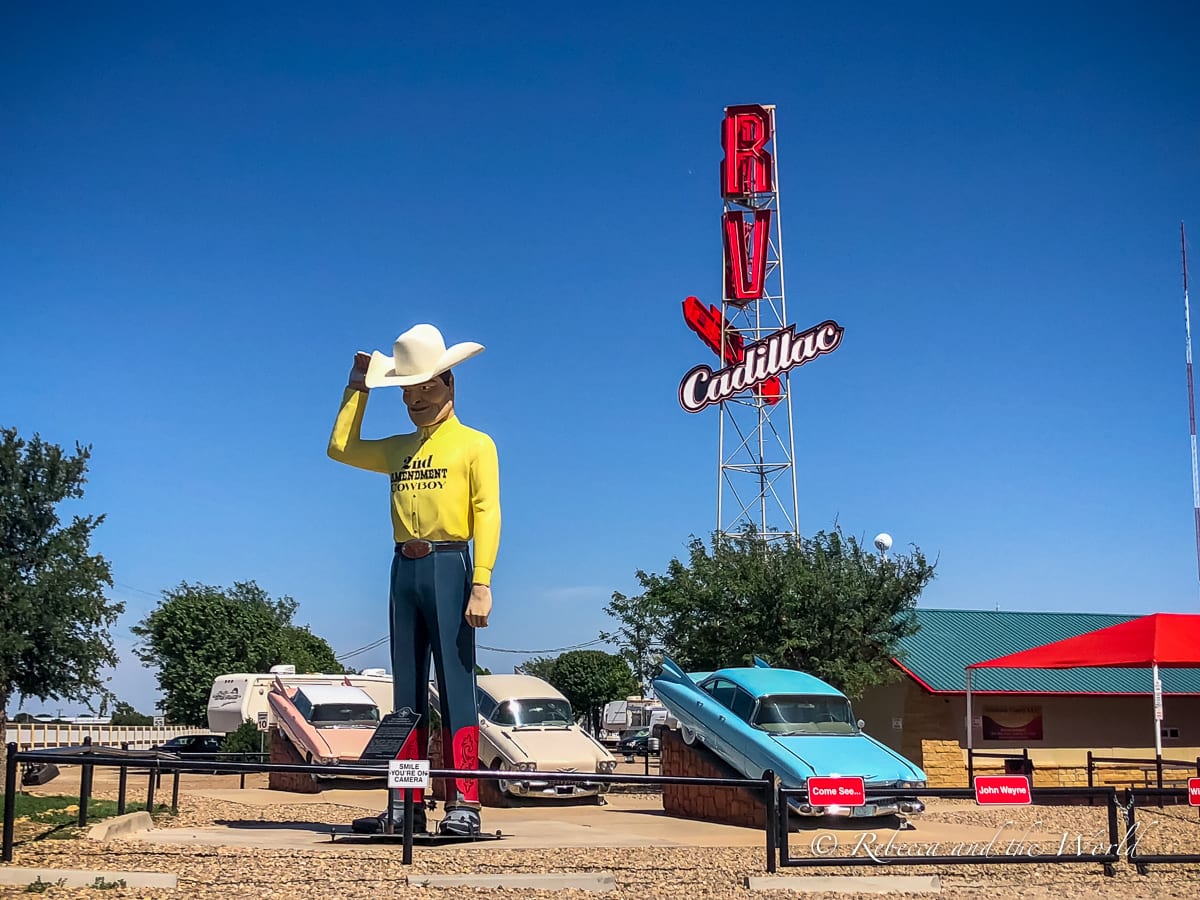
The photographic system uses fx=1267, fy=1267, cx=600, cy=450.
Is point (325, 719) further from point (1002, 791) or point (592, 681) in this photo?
point (592, 681)

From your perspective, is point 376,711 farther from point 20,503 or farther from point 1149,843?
point 1149,843

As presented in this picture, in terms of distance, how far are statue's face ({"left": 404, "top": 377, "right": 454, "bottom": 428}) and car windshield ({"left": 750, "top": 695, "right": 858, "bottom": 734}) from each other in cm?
559

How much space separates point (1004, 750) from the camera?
25062mm

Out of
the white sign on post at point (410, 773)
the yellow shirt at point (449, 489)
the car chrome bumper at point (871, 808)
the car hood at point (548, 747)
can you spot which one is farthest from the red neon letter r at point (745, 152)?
the white sign on post at point (410, 773)

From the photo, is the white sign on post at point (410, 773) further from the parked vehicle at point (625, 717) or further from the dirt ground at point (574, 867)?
the parked vehicle at point (625, 717)

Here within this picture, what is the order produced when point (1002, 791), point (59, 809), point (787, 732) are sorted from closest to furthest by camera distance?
point (1002, 791) < point (59, 809) < point (787, 732)

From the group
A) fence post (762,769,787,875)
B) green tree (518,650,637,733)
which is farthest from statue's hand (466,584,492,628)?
green tree (518,650,637,733)

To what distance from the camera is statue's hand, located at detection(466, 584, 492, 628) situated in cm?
1173

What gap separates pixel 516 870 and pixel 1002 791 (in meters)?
3.71

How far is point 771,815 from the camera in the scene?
950 centimetres

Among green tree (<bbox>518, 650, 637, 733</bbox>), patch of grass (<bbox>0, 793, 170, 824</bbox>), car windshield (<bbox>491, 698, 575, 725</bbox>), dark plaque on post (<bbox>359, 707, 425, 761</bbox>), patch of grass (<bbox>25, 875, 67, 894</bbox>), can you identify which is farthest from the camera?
green tree (<bbox>518, 650, 637, 733</bbox>)

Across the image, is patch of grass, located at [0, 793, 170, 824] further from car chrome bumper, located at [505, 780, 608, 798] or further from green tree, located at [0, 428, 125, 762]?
green tree, located at [0, 428, 125, 762]

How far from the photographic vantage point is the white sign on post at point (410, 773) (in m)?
9.24

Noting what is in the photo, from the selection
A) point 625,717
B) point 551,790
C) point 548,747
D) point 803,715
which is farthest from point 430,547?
point 625,717
